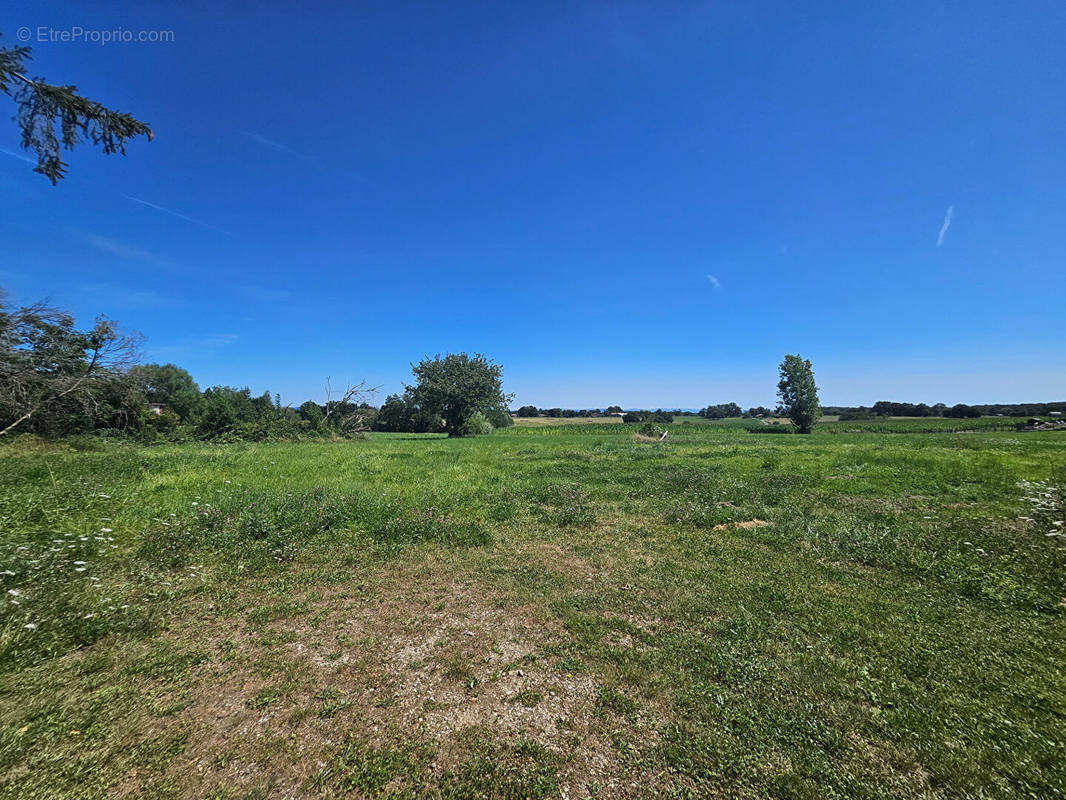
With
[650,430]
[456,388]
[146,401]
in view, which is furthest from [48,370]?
[650,430]

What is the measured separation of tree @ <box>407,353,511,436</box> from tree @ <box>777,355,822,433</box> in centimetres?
4707

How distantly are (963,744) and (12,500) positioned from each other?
16684mm

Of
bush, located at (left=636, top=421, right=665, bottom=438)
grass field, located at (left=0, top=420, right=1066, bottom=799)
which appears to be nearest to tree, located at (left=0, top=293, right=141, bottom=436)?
grass field, located at (left=0, top=420, right=1066, bottom=799)

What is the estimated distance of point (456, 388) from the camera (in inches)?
1767

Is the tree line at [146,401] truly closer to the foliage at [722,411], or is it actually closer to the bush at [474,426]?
the bush at [474,426]

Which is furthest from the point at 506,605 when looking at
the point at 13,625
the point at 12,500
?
the point at 12,500

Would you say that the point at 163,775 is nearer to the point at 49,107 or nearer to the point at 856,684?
the point at 856,684

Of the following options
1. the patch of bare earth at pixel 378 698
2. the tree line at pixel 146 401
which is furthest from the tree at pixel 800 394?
the patch of bare earth at pixel 378 698

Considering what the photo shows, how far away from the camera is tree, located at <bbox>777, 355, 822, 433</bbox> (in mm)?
57438

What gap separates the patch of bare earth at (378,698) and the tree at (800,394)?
220 ft

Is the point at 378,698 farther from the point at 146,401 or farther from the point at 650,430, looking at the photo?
the point at 650,430

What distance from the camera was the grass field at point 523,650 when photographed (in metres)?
3.06

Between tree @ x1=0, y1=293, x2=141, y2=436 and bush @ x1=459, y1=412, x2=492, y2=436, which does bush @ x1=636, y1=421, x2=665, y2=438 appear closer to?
bush @ x1=459, y1=412, x2=492, y2=436

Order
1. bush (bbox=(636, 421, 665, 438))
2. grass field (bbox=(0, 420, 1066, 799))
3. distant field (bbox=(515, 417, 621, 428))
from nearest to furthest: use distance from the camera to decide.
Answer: grass field (bbox=(0, 420, 1066, 799)) → bush (bbox=(636, 421, 665, 438)) → distant field (bbox=(515, 417, 621, 428))
